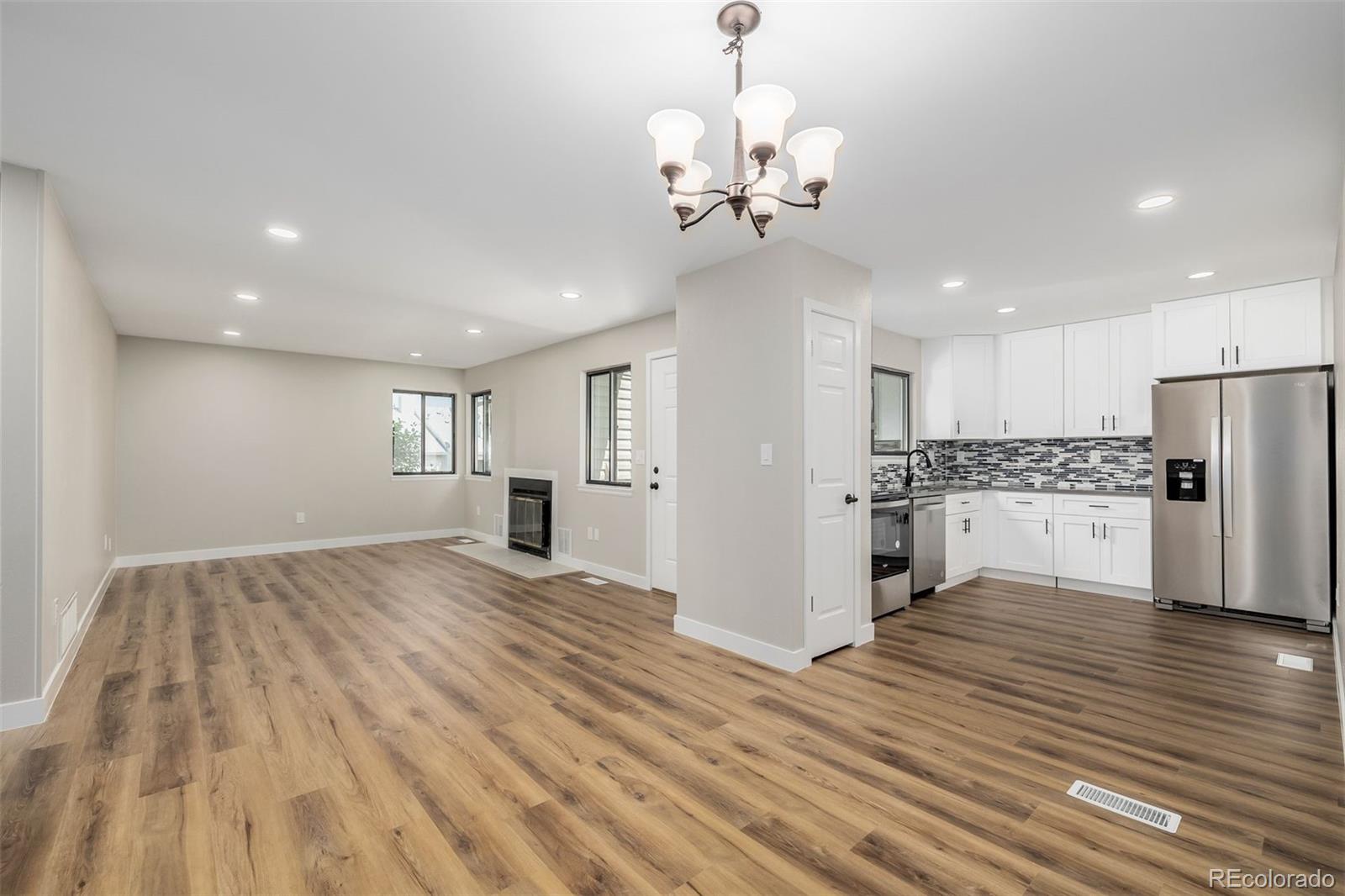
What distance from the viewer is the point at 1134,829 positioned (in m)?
1.94

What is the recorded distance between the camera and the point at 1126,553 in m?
5.08

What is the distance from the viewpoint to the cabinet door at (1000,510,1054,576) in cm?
552

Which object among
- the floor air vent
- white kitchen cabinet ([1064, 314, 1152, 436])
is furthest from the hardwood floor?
white kitchen cabinet ([1064, 314, 1152, 436])

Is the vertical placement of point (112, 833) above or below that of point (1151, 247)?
below

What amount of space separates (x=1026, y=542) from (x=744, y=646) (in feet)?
11.8

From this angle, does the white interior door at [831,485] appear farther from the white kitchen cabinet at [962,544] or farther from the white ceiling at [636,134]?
the white kitchen cabinet at [962,544]

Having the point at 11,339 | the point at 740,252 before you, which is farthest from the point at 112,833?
the point at 740,252

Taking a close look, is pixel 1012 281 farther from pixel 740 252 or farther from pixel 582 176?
pixel 582 176

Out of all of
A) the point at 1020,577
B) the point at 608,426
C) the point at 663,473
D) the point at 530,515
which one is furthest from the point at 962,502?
the point at 530,515

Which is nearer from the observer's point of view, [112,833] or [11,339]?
[112,833]

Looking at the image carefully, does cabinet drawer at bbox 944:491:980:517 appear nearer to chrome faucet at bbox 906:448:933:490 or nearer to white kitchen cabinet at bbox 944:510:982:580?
white kitchen cabinet at bbox 944:510:982:580

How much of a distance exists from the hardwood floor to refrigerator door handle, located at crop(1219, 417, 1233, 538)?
0.80m

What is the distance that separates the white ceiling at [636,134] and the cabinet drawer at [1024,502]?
84.7 inches

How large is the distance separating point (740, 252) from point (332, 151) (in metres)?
2.20
